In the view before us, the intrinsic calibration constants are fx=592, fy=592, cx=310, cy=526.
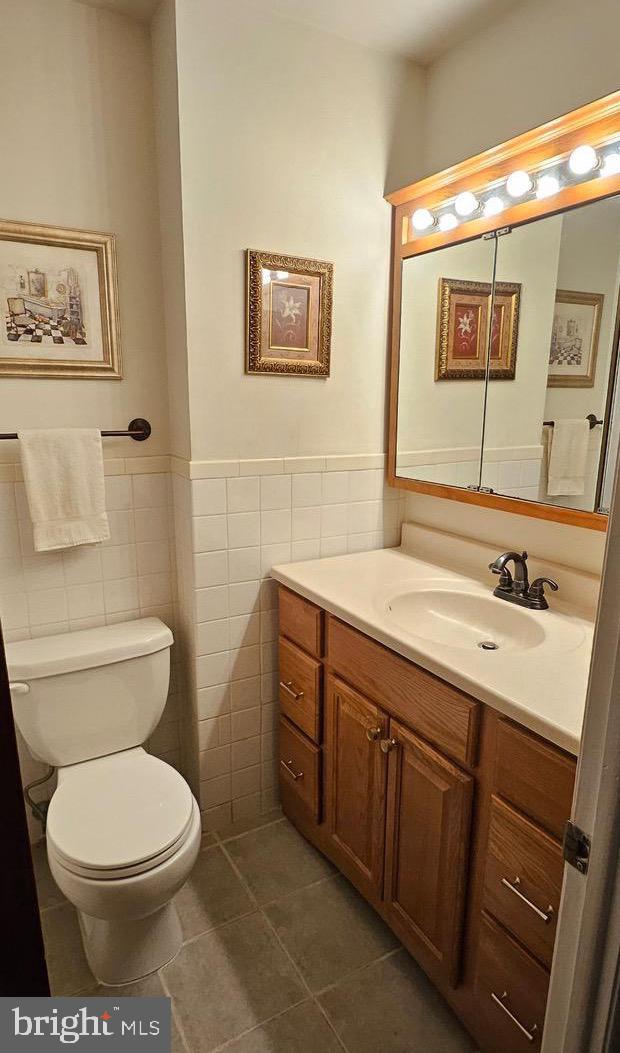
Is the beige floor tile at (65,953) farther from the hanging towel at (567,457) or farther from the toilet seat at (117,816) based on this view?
the hanging towel at (567,457)

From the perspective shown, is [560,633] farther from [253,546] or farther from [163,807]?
[163,807]

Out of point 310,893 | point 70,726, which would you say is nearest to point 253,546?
point 70,726

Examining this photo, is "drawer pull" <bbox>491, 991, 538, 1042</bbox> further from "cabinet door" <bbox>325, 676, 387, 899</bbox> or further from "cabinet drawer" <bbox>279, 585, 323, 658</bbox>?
"cabinet drawer" <bbox>279, 585, 323, 658</bbox>

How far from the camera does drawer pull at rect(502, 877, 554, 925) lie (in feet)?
3.39

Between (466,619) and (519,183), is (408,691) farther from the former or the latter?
(519,183)

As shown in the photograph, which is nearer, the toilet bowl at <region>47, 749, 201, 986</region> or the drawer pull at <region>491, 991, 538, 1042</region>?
the drawer pull at <region>491, 991, 538, 1042</region>

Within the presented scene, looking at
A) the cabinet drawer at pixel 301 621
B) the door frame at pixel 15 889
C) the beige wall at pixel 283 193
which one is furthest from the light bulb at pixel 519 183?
the door frame at pixel 15 889

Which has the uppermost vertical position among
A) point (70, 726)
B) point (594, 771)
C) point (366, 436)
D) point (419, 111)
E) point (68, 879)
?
point (419, 111)

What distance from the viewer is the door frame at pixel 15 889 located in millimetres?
512

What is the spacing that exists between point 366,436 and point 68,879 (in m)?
1.48

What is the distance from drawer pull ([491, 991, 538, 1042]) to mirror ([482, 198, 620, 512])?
3.45ft

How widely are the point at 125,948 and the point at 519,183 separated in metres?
2.14

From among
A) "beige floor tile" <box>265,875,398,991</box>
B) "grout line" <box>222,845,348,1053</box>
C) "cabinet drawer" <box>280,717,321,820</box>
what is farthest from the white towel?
"beige floor tile" <box>265,875,398,991</box>

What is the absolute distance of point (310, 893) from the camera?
5.61 ft
